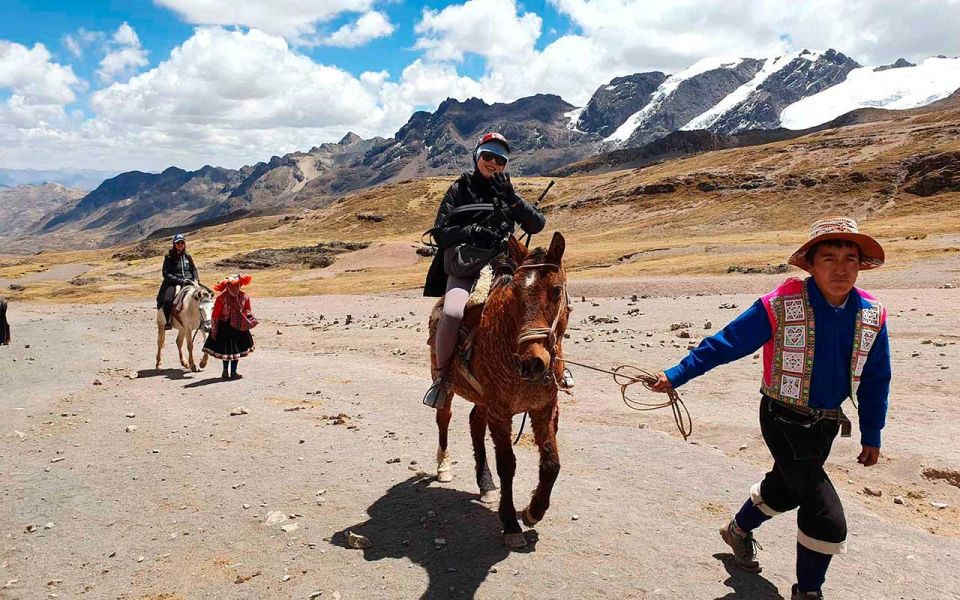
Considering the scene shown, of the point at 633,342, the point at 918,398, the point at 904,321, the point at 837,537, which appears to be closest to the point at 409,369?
the point at 633,342

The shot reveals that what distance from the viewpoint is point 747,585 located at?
16.5 ft

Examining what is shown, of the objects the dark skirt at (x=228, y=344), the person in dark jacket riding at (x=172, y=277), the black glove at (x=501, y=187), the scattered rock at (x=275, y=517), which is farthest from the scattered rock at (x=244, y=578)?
the person in dark jacket riding at (x=172, y=277)

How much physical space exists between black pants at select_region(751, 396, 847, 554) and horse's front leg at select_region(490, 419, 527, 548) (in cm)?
233

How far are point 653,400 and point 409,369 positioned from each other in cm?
640

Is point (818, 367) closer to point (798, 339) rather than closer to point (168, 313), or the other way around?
point (798, 339)

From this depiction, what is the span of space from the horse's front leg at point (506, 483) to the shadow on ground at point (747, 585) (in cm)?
180

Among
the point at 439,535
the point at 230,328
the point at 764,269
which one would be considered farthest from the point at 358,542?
the point at 764,269

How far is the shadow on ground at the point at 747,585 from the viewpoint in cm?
489

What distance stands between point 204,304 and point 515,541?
42.4 ft

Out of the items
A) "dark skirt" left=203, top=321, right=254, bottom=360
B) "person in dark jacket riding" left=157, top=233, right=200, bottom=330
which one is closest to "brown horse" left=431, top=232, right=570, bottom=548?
"dark skirt" left=203, top=321, right=254, bottom=360

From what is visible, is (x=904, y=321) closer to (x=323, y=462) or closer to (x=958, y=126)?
Answer: (x=323, y=462)

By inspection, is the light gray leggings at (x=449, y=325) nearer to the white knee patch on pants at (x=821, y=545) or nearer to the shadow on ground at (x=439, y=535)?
the shadow on ground at (x=439, y=535)

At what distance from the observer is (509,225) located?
6734 mm

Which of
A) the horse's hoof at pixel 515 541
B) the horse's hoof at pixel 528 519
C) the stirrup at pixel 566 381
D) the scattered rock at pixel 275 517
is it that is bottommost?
the scattered rock at pixel 275 517
